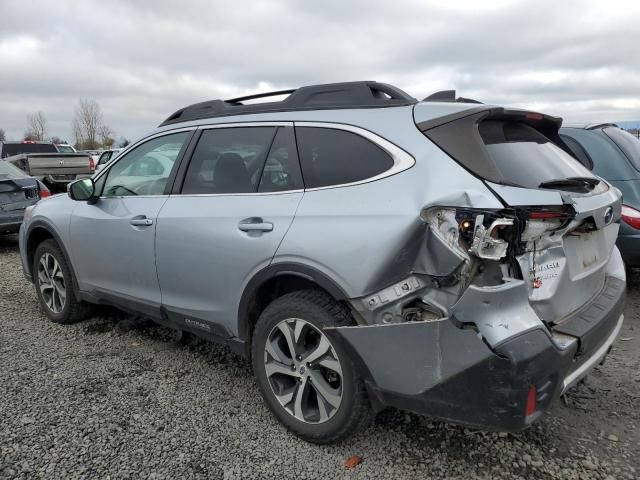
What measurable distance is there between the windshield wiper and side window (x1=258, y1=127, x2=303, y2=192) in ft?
4.00

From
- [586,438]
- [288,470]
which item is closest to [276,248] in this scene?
[288,470]

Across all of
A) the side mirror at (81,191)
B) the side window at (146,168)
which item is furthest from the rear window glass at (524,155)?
the side mirror at (81,191)

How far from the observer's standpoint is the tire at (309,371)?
242 centimetres

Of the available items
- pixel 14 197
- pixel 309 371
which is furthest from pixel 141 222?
pixel 14 197

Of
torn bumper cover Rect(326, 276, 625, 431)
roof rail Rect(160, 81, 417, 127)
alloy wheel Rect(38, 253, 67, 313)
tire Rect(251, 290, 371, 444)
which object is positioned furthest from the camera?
alloy wheel Rect(38, 253, 67, 313)

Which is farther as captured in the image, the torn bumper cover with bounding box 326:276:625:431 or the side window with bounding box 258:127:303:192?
the side window with bounding box 258:127:303:192

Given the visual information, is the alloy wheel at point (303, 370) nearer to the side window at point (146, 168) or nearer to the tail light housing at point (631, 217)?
the side window at point (146, 168)

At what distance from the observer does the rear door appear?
2707 mm

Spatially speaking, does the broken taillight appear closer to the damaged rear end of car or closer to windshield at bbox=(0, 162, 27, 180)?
the damaged rear end of car

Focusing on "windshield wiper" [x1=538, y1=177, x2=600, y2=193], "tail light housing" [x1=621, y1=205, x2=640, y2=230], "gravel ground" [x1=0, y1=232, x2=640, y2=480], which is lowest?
"gravel ground" [x1=0, y1=232, x2=640, y2=480]

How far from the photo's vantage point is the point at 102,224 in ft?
12.2

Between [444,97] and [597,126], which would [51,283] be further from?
[597,126]

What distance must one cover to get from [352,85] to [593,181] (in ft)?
4.53

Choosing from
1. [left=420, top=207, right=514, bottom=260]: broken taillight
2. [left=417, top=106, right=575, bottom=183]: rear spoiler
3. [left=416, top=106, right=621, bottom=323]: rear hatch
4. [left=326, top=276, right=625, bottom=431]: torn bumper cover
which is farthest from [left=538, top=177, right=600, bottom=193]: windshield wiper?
[left=326, top=276, right=625, bottom=431]: torn bumper cover
